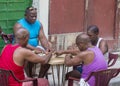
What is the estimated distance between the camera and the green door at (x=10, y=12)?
7.88m

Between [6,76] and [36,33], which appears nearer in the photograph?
[6,76]

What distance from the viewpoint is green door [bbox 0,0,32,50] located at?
25.8ft

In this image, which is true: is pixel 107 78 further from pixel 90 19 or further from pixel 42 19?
pixel 90 19

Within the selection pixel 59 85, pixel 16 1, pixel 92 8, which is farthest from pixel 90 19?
pixel 59 85

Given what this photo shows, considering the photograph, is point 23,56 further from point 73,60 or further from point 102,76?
point 102,76

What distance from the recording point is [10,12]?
7.98m

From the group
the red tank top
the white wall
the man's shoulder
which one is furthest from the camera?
the white wall

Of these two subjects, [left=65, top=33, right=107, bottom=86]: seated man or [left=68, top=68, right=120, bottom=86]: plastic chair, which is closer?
[left=68, top=68, right=120, bottom=86]: plastic chair

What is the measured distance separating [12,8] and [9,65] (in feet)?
10.0

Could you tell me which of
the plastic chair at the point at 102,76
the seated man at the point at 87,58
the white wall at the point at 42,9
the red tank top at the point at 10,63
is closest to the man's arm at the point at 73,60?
the seated man at the point at 87,58

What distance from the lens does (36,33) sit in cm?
720

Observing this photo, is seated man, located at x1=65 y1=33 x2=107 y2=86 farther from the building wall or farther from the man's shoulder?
the building wall

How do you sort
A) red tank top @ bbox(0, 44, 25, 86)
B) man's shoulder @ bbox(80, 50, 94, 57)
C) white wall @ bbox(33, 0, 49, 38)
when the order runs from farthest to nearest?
1. white wall @ bbox(33, 0, 49, 38)
2. man's shoulder @ bbox(80, 50, 94, 57)
3. red tank top @ bbox(0, 44, 25, 86)

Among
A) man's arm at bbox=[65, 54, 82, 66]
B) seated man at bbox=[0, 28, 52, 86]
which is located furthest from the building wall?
seated man at bbox=[0, 28, 52, 86]
